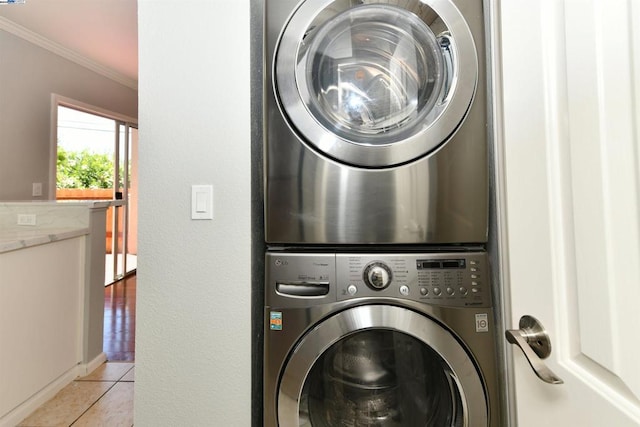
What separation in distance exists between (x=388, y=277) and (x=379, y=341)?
0.70ft

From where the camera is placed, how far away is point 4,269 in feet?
5.11

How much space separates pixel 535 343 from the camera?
20.5 inches

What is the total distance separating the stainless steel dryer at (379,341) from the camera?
33.6 inches

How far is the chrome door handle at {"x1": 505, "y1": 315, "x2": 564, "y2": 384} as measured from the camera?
0.48m

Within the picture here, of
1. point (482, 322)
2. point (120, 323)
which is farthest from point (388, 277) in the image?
point (120, 323)

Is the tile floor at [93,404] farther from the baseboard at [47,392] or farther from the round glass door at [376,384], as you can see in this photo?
the round glass door at [376,384]

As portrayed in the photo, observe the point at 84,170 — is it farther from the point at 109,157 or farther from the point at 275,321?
the point at 275,321

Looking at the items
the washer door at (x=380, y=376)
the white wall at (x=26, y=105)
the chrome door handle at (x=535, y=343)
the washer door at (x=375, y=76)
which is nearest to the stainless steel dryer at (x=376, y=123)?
the washer door at (x=375, y=76)

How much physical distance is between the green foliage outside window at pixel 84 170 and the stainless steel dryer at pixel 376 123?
4.86 meters

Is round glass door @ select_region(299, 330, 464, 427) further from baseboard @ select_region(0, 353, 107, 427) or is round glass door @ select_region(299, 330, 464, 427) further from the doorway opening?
the doorway opening

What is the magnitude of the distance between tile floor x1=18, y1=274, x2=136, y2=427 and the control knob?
61.7 inches

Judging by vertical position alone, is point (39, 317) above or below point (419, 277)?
below

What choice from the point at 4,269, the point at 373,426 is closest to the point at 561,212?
the point at 373,426

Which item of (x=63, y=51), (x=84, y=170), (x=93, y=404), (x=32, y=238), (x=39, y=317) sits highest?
(x=63, y=51)
